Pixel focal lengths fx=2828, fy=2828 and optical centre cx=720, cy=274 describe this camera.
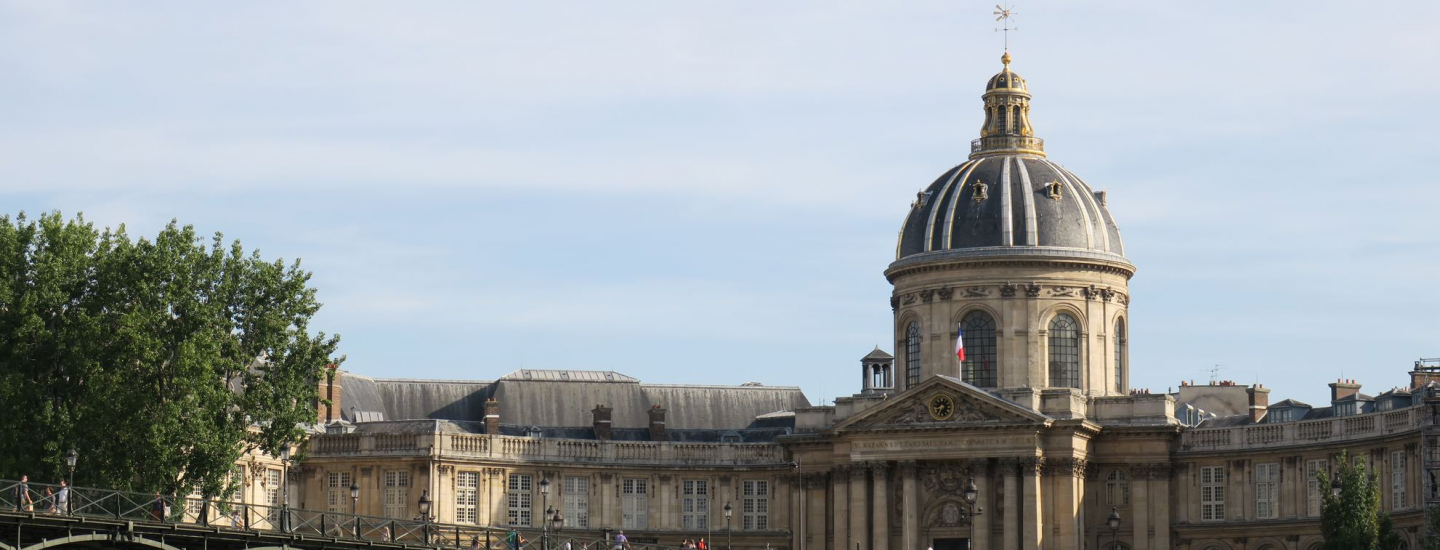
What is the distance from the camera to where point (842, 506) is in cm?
11606

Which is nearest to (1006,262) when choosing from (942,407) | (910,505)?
(942,407)

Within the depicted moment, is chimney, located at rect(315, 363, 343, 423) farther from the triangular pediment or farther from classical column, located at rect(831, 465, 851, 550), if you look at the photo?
the triangular pediment

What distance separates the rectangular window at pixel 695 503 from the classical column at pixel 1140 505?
1804 cm

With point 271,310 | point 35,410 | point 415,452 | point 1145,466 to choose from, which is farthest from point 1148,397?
point 35,410

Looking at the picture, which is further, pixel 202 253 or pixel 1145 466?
pixel 1145 466

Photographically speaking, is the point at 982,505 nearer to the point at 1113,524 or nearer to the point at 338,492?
the point at 1113,524

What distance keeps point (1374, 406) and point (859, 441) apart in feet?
67.2

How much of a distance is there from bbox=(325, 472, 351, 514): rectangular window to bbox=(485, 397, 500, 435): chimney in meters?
6.43

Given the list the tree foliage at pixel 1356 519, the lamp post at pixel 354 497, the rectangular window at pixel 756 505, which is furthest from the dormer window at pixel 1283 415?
the lamp post at pixel 354 497

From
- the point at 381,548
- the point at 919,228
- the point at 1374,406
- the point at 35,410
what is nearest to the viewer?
the point at 381,548

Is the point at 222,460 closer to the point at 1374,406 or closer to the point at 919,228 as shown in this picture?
the point at 919,228

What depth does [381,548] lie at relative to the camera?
246 ft

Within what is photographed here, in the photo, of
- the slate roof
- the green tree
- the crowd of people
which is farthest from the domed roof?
the crowd of people

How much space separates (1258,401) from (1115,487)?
331 inches
